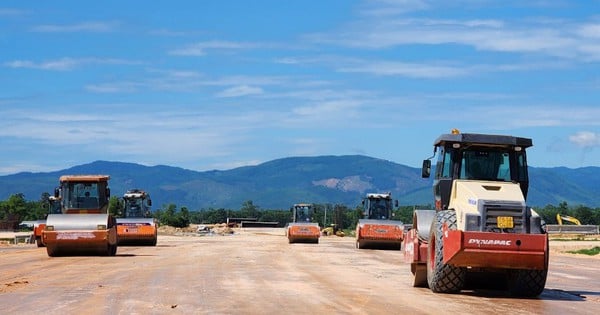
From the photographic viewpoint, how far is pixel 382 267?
99.5ft

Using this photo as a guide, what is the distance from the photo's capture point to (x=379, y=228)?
1891 inches

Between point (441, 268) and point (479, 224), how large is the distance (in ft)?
4.59

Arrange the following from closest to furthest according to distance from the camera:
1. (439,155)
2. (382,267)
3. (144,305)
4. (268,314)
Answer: (268,314) → (144,305) → (439,155) → (382,267)

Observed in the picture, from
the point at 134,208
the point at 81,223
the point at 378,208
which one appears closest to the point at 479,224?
the point at 81,223

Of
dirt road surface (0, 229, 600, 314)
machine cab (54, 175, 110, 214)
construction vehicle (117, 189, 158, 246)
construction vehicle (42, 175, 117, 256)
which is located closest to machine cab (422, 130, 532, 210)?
dirt road surface (0, 229, 600, 314)

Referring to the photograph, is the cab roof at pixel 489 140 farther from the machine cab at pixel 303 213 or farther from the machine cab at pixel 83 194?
the machine cab at pixel 303 213

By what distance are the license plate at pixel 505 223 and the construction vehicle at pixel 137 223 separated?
3111 centimetres

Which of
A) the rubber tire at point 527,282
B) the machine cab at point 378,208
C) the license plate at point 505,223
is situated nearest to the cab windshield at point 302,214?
the machine cab at point 378,208

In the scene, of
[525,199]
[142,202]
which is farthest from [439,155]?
[142,202]

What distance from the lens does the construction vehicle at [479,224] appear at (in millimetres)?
17750

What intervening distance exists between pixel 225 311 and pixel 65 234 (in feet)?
64.4

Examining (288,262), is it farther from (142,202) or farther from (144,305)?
(142,202)

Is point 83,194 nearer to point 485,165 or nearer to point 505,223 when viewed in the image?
point 485,165

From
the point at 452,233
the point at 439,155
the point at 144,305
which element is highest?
the point at 439,155
